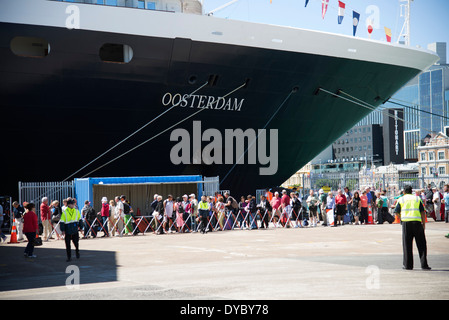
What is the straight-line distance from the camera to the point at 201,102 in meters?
22.7

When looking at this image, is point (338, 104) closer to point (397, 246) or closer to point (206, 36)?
point (206, 36)

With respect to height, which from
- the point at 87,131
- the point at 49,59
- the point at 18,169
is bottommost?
the point at 18,169

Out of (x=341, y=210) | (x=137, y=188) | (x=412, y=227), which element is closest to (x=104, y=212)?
(x=137, y=188)

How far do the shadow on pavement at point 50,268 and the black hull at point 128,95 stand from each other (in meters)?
5.27

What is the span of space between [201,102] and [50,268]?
435 inches

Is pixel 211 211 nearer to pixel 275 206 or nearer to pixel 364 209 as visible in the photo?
pixel 275 206

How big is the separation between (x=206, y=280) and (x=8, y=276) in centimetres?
419

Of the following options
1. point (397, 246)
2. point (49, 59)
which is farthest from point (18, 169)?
point (397, 246)

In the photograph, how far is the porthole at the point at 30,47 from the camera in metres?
19.9

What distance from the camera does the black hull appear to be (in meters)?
20.2

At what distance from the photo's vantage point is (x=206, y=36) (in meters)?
21.6

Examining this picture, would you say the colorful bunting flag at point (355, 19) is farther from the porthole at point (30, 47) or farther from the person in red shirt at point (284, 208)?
the porthole at point (30, 47)

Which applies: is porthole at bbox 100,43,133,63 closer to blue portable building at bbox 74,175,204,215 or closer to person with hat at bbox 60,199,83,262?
blue portable building at bbox 74,175,204,215

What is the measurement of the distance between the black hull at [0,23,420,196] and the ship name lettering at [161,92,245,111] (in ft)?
0.51
